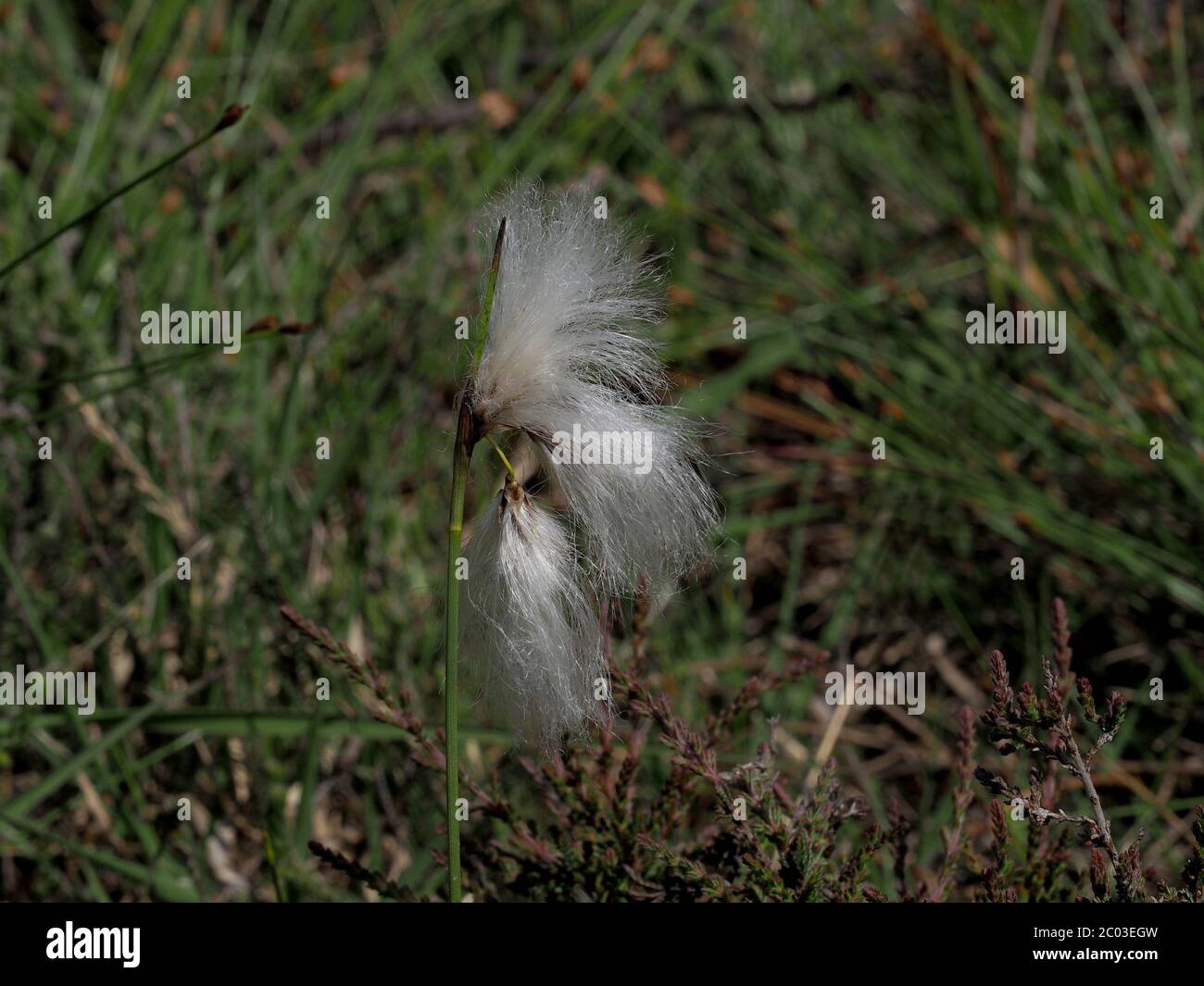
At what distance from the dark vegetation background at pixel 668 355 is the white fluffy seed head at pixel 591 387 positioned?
75 centimetres

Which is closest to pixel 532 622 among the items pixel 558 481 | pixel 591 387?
pixel 558 481

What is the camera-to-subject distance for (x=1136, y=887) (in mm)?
1303

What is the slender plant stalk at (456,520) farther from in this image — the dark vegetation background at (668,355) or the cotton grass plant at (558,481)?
the dark vegetation background at (668,355)

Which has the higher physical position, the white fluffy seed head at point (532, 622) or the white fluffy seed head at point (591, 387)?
the white fluffy seed head at point (591, 387)

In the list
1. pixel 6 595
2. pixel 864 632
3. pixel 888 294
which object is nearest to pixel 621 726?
pixel 864 632

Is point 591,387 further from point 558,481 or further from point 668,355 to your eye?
point 668,355

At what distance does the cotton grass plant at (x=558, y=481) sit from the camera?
1.18m

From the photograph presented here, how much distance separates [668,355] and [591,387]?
1.96m

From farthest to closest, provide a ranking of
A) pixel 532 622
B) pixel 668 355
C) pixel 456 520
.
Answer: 1. pixel 668 355
2. pixel 532 622
3. pixel 456 520

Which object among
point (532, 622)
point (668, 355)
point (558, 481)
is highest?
point (668, 355)

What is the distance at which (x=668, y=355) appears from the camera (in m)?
3.17

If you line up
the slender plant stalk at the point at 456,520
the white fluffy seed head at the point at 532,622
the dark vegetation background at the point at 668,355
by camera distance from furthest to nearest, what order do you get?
1. the dark vegetation background at the point at 668,355
2. the white fluffy seed head at the point at 532,622
3. the slender plant stalk at the point at 456,520

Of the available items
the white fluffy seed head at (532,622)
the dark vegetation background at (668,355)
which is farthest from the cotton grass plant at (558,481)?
the dark vegetation background at (668,355)

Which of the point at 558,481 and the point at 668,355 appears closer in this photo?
the point at 558,481
